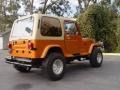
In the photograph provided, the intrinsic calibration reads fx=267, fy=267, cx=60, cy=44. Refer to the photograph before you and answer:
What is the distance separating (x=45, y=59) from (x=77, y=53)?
1970 millimetres

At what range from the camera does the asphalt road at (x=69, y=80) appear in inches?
332

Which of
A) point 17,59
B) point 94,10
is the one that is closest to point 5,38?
point 94,10

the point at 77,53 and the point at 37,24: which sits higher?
the point at 37,24

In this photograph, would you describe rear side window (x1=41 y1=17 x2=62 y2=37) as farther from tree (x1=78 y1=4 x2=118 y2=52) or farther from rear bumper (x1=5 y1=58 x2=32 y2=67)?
tree (x1=78 y1=4 x2=118 y2=52)

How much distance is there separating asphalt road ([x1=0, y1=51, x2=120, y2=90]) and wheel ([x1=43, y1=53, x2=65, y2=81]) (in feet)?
0.75

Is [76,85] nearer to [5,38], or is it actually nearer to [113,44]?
[113,44]

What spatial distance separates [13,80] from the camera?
31.7 ft

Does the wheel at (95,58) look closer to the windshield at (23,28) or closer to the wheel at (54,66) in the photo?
the wheel at (54,66)

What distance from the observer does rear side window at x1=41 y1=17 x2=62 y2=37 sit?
951cm

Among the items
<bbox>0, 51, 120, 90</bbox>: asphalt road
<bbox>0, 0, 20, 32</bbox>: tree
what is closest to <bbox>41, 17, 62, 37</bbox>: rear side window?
<bbox>0, 51, 120, 90</bbox>: asphalt road

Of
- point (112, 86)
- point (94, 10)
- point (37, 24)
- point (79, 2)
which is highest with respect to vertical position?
point (79, 2)

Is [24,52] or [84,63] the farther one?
[84,63]

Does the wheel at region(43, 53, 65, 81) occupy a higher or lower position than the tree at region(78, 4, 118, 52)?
lower

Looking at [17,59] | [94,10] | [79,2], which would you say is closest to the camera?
[17,59]
